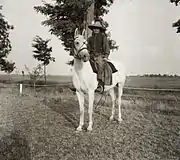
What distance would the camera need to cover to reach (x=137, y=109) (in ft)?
12.0

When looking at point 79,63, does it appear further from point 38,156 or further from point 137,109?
point 137,109

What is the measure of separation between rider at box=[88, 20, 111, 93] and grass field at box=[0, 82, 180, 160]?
0.63 metres

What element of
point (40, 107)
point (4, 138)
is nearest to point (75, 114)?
point (40, 107)

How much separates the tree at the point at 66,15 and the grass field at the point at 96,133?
1.51 meters

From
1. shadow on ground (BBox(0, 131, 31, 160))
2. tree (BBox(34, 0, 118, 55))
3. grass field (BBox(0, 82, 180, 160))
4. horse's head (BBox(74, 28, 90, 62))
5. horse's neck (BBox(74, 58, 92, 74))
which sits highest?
tree (BBox(34, 0, 118, 55))

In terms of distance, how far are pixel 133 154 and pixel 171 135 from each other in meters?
0.63

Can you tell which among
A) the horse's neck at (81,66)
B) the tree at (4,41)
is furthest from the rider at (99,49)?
the tree at (4,41)

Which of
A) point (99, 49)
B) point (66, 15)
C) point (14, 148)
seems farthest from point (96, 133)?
point (66, 15)

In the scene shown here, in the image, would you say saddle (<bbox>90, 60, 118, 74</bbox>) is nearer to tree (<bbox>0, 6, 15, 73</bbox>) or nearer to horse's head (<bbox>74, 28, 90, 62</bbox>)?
horse's head (<bbox>74, 28, 90, 62</bbox>)

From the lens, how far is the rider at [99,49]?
2582 mm

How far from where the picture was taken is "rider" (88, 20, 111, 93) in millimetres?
2582

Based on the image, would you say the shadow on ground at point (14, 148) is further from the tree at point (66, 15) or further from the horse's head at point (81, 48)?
the tree at point (66, 15)

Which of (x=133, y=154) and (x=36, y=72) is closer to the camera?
(x=133, y=154)

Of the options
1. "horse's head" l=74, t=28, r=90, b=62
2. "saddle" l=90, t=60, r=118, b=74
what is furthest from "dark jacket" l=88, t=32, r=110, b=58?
"horse's head" l=74, t=28, r=90, b=62
